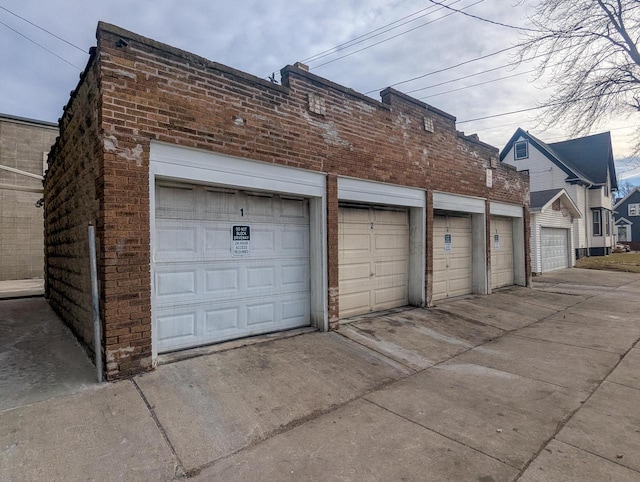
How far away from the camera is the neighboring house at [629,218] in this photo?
41938 millimetres

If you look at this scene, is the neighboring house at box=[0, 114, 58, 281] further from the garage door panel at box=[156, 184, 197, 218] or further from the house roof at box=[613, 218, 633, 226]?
the house roof at box=[613, 218, 633, 226]

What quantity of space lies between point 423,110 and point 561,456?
729cm

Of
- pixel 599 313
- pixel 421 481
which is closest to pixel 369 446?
pixel 421 481

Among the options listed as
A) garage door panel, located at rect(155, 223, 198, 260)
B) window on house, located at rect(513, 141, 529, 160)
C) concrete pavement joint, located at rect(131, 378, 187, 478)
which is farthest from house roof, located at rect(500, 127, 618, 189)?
concrete pavement joint, located at rect(131, 378, 187, 478)

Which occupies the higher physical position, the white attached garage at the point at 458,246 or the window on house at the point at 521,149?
the window on house at the point at 521,149

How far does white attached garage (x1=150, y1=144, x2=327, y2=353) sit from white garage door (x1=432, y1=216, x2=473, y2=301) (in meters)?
4.26

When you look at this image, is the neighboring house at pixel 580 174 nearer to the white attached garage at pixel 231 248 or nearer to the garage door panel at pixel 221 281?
the white attached garage at pixel 231 248

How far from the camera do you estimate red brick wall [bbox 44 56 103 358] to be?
440cm

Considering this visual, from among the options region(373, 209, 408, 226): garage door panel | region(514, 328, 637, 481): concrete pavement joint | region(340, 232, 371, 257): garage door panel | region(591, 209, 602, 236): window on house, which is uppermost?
region(591, 209, 602, 236): window on house

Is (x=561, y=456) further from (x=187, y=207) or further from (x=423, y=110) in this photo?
(x=423, y=110)

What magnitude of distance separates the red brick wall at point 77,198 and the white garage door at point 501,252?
1090 cm

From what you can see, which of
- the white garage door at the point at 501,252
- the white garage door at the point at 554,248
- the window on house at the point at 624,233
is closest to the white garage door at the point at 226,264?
the white garage door at the point at 501,252

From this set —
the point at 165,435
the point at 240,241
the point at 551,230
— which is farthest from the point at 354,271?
the point at 551,230

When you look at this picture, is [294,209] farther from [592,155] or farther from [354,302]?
[592,155]
